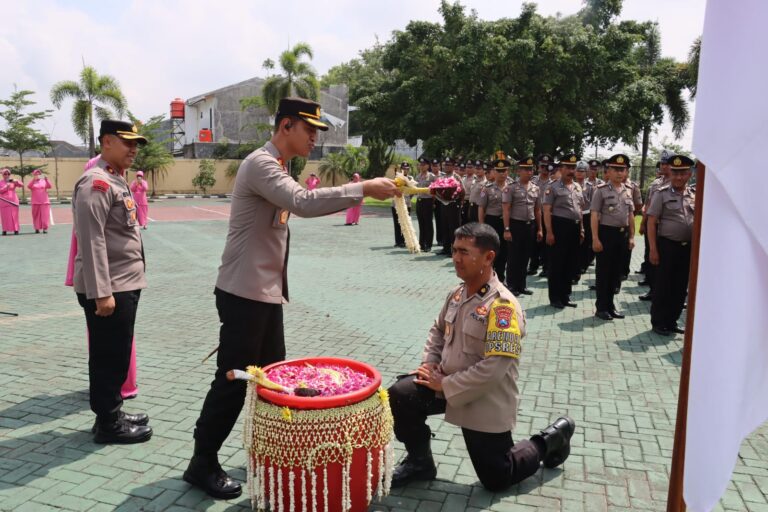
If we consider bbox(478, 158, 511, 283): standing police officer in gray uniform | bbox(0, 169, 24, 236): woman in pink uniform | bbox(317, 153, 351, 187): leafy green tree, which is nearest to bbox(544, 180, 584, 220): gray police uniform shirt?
bbox(478, 158, 511, 283): standing police officer in gray uniform

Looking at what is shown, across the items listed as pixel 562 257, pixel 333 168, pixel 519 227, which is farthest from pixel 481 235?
pixel 333 168

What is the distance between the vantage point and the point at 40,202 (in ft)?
57.6

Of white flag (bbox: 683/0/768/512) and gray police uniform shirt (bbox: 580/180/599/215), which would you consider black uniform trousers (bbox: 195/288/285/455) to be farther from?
gray police uniform shirt (bbox: 580/180/599/215)

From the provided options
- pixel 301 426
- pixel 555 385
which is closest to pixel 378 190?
pixel 301 426

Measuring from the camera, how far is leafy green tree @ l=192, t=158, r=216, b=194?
3822cm

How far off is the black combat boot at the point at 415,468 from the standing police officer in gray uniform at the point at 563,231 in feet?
18.1

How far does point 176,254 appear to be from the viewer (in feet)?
45.1

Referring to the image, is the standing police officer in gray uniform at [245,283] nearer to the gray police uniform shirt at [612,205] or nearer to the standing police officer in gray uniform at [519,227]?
the gray police uniform shirt at [612,205]

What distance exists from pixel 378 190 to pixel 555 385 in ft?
10.3

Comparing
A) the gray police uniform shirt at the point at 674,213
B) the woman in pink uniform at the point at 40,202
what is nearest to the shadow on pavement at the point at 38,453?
the gray police uniform shirt at the point at 674,213

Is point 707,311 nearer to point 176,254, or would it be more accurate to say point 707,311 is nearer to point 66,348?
point 66,348

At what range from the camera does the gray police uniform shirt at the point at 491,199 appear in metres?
11.0

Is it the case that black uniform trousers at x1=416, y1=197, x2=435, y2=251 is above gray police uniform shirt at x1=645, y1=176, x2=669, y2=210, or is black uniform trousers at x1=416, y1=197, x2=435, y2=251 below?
below

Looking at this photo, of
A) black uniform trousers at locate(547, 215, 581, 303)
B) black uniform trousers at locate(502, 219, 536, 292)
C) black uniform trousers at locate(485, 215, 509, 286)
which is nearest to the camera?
black uniform trousers at locate(547, 215, 581, 303)
